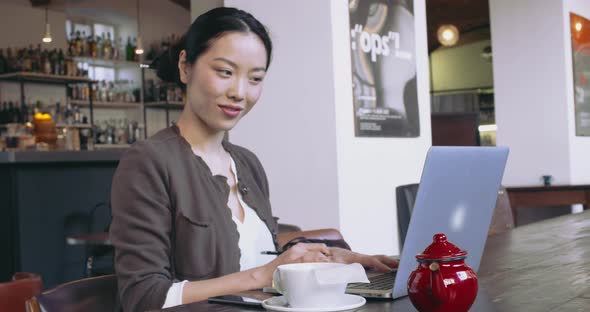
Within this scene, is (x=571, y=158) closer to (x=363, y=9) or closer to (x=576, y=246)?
→ (x=363, y=9)

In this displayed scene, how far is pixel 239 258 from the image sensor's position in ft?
5.59

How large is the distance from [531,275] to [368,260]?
12.7 inches

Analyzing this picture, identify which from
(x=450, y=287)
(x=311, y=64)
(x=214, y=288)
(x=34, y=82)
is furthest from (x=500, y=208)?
(x=34, y=82)

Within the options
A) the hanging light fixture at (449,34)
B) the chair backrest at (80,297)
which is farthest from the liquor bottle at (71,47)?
the chair backrest at (80,297)

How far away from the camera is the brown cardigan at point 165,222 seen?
151 cm

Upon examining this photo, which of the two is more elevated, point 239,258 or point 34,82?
point 34,82

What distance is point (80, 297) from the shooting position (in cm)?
132

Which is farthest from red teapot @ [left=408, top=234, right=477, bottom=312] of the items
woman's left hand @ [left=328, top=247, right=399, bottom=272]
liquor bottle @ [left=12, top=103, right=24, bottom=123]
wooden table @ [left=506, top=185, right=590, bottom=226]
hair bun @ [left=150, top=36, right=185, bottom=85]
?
liquor bottle @ [left=12, top=103, right=24, bottom=123]

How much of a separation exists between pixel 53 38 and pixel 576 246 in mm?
7742

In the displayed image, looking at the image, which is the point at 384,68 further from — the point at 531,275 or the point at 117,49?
the point at 117,49

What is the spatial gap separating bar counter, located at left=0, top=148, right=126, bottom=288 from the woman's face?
3233 millimetres

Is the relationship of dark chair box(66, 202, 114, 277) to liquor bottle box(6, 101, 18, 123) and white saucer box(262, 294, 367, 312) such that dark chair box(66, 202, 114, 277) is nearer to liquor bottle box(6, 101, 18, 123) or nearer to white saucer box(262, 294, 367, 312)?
white saucer box(262, 294, 367, 312)

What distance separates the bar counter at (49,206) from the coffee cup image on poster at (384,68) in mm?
1944

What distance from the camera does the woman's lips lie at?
68.7 inches
